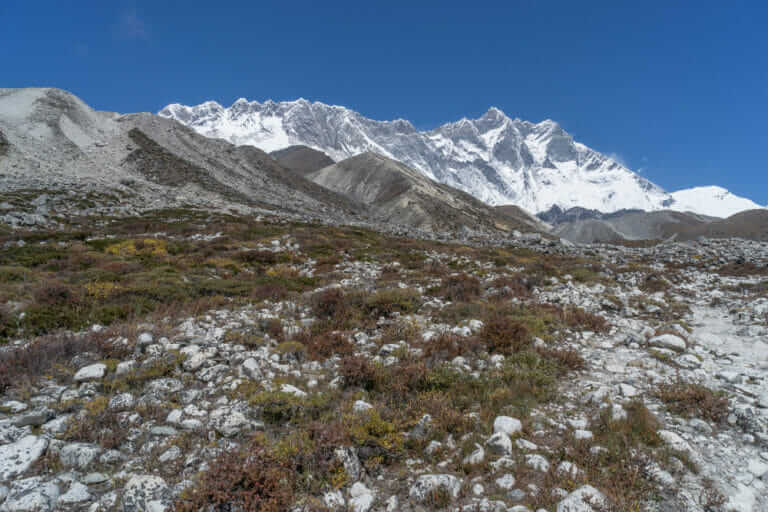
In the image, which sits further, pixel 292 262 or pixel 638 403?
pixel 292 262

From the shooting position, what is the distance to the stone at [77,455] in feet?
14.0

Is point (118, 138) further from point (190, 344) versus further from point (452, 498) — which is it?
point (452, 498)

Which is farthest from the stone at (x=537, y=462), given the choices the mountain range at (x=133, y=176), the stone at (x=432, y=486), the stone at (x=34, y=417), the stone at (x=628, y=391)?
the mountain range at (x=133, y=176)

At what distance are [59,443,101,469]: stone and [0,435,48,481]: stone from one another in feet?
0.82

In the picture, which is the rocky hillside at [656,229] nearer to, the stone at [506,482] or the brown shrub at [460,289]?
the brown shrub at [460,289]

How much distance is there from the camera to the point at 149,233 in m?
22.6

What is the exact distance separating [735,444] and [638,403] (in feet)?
3.76

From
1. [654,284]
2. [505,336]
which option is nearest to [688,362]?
[505,336]

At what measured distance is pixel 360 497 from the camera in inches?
162

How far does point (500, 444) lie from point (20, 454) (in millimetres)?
6200

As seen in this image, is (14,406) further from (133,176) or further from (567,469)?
(133,176)

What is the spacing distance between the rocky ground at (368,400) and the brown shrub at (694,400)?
0.10ft

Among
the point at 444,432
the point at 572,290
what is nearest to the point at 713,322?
the point at 572,290

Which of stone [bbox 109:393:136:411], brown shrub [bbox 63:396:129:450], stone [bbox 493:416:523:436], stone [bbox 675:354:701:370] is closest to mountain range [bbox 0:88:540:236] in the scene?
stone [bbox 109:393:136:411]
